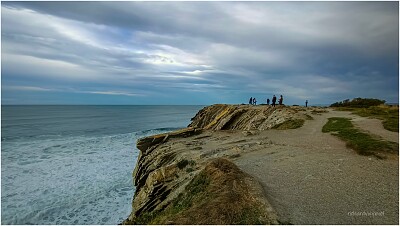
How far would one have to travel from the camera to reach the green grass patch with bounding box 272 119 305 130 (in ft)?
93.9

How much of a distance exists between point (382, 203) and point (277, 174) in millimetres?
4390

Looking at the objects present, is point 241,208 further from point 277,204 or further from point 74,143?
point 74,143

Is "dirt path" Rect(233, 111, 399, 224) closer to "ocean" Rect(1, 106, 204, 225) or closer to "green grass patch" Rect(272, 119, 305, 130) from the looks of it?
"green grass patch" Rect(272, 119, 305, 130)

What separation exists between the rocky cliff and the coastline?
0.03m

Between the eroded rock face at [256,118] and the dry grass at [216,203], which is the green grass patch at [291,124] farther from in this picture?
the dry grass at [216,203]

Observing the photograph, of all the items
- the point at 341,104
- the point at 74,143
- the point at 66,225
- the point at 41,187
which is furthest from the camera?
the point at 341,104

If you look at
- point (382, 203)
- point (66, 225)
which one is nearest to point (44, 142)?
point (66, 225)

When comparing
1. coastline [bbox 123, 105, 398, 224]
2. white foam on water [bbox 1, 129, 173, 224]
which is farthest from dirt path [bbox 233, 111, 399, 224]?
white foam on water [bbox 1, 129, 173, 224]

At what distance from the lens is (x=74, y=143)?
1829 inches

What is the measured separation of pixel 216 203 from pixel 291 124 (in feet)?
76.7

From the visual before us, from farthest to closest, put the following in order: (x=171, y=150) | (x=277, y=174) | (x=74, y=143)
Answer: (x=74, y=143), (x=171, y=150), (x=277, y=174)

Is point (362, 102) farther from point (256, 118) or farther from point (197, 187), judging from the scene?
point (197, 187)

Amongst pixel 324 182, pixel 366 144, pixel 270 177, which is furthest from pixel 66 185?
pixel 366 144

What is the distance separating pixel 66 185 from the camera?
79.2 ft
